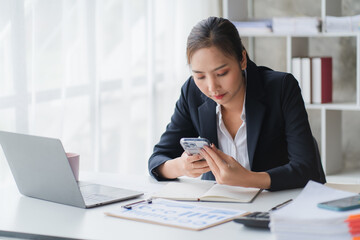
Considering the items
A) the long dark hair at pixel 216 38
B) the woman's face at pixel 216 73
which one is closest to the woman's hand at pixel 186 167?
the woman's face at pixel 216 73

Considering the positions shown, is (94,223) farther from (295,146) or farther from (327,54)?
(327,54)

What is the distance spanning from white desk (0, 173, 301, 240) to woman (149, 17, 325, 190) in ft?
0.39

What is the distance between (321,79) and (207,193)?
200 cm

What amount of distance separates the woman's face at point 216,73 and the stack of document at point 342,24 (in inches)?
63.1

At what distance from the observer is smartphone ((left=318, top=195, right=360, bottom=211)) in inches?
53.5

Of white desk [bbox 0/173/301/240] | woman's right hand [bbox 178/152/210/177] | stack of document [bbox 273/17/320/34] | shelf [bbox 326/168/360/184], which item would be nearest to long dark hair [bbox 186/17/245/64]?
woman's right hand [bbox 178/152/210/177]

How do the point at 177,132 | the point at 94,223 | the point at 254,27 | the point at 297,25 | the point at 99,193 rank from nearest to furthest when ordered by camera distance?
the point at 94,223, the point at 99,193, the point at 177,132, the point at 297,25, the point at 254,27

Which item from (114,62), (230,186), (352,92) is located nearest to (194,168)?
(230,186)

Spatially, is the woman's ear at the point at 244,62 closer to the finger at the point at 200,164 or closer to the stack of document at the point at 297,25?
the finger at the point at 200,164

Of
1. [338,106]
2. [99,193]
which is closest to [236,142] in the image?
[99,193]

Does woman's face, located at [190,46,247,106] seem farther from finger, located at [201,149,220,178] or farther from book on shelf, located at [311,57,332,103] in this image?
book on shelf, located at [311,57,332,103]

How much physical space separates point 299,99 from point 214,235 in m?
0.85

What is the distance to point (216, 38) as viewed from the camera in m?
2.06

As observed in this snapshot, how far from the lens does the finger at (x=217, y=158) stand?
6.07ft
